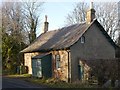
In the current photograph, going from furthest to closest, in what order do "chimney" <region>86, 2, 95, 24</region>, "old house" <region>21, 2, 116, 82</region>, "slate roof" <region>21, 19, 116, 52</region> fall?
"chimney" <region>86, 2, 95, 24</region>
"slate roof" <region>21, 19, 116, 52</region>
"old house" <region>21, 2, 116, 82</region>

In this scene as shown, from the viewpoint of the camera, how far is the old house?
31.5 metres

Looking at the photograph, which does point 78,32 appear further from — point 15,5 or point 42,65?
point 15,5

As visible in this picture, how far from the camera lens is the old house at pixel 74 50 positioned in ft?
104

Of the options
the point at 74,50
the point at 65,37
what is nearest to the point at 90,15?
the point at 65,37

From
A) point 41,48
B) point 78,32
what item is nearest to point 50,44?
point 41,48

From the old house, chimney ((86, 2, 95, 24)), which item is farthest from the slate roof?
chimney ((86, 2, 95, 24))

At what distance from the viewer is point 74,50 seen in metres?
31.7

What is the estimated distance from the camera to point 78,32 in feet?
111

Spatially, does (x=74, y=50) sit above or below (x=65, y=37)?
below

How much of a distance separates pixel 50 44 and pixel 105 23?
2613 cm

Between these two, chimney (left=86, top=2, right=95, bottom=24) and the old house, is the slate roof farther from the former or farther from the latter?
chimney (left=86, top=2, right=95, bottom=24)

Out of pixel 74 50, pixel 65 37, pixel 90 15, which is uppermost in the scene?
pixel 90 15

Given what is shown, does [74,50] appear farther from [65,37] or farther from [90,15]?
[90,15]

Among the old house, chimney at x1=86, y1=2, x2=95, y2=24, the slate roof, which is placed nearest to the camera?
the old house
